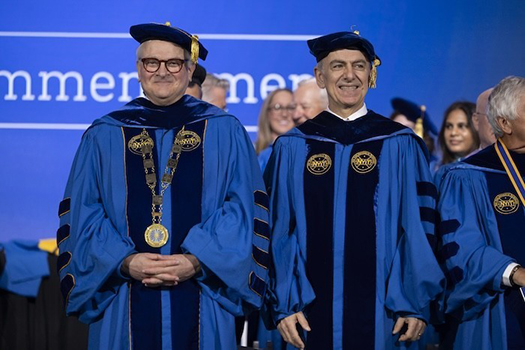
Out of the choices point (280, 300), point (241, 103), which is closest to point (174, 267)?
point (280, 300)

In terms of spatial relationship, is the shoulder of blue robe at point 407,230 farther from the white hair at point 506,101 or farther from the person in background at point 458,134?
the person in background at point 458,134

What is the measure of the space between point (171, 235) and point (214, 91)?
2801 mm

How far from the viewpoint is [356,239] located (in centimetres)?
422

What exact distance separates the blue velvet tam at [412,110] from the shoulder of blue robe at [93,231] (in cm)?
350

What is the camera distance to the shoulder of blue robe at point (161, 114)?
4258 millimetres

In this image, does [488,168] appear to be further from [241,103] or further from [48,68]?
[48,68]

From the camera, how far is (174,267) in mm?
3941

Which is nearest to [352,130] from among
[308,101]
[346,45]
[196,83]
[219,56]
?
[346,45]

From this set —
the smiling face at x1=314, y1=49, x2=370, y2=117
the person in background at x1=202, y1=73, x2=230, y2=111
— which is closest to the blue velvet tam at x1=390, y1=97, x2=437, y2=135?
the person in background at x1=202, y1=73, x2=230, y2=111

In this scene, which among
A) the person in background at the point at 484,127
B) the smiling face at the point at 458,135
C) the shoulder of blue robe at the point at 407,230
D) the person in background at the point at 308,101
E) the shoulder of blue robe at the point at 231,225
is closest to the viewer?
the shoulder of blue robe at the point at 231,225

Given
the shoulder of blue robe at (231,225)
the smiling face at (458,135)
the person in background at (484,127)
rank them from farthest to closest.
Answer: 1. the smiling face at (458,135)
2. the person in background at (484,127)
3. the shoulder of blue robe at (231,225)

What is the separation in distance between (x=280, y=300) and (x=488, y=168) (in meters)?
1.21

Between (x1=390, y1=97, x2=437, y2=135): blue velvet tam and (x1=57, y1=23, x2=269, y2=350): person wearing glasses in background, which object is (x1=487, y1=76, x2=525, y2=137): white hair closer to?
(x1=57, y1=23, x2=269, y2=350): person wearing glasses in background

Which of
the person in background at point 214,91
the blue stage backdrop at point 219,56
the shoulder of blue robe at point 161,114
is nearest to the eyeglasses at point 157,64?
the shoulder of blue robe at point 161,114
